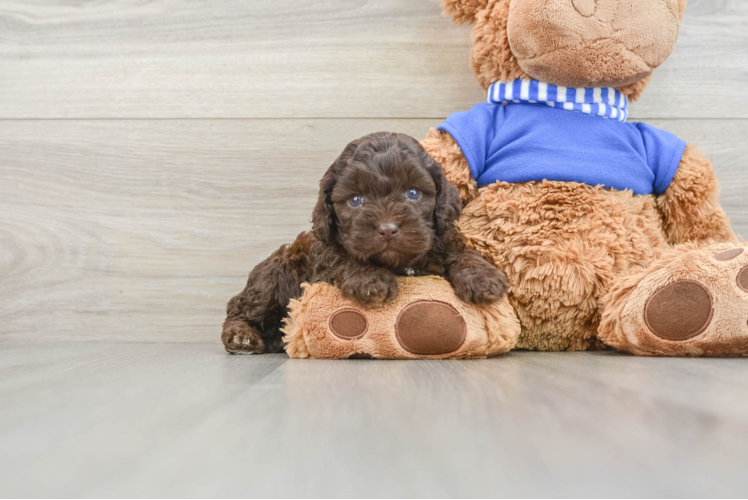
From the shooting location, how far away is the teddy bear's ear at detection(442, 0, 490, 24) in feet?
4.15

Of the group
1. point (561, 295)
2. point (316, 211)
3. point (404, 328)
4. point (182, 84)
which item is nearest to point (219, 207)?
point (182, 84)

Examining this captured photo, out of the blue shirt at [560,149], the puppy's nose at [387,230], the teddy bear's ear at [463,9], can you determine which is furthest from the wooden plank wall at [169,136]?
the puppy's nose at [387,230]

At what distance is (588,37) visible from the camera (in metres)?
A: 1.11

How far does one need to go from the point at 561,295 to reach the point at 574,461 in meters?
0.77

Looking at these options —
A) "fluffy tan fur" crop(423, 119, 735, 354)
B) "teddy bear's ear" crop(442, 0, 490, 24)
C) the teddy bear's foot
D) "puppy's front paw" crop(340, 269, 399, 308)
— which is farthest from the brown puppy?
"teddy bear's ear" crop(442, 0, 490, 24)

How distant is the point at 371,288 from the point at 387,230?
108mm

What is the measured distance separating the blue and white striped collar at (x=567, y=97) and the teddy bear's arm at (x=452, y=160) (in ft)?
0.60

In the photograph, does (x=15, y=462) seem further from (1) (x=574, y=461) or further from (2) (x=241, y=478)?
(1) (x=574, y=461)

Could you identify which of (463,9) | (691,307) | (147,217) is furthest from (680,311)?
(147,217)

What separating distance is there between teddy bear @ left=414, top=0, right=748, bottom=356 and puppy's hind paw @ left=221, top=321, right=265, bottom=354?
0.51 meters

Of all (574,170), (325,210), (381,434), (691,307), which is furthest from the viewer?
(574,170)

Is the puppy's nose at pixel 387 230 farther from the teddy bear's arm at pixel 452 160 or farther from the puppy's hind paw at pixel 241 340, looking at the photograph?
the puppy's hind paw at pixel 241 340

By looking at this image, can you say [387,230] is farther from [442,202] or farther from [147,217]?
[147,217]

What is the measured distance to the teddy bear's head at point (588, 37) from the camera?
1.10 m
